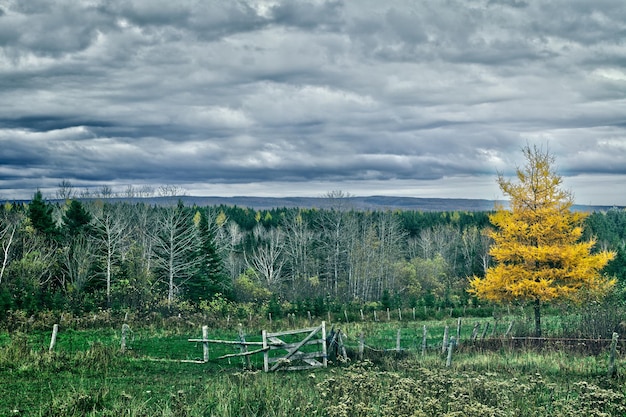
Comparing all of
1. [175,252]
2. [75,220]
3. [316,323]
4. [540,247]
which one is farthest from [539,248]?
[75,220]

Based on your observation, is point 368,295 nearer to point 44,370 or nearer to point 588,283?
point 588,283

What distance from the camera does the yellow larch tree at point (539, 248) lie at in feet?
96.2

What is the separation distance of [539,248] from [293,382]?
17.2 meters

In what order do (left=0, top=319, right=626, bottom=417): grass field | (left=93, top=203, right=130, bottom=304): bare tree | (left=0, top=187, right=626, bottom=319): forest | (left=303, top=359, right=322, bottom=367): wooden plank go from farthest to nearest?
(left=93, top=203, right=130, bottom=304): bare tree
(left=0, top=187, right=626, bottom=319): forest
(left=303, top=359, right=322, bottom=367): wooden plank
(left=0, top=319, right=626, bottom=417): grass field

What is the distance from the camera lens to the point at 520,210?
100 feet

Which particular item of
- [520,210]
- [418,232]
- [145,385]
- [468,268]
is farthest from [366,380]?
[418,232]

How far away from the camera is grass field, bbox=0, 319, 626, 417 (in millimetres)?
11664

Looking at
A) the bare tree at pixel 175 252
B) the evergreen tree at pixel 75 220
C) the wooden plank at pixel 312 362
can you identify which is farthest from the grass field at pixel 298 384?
the evergreen tree at pixel 75 220

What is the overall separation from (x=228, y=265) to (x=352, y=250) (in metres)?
18.5

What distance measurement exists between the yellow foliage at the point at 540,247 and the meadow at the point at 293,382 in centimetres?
245

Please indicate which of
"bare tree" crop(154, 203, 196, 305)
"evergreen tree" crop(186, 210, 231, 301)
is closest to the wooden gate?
"bare tree" crop(154, 203, 196, 305)

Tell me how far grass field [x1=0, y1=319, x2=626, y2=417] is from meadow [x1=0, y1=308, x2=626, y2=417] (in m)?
0.04

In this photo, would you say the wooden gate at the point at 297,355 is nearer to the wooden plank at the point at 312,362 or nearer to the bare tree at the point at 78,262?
the wooden plank at the point at 312,362

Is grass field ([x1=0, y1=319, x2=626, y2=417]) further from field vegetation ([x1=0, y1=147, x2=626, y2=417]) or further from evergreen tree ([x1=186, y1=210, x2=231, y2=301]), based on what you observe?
evergreen tree ([x1=186, y1=210, x2=231, y2=301])
